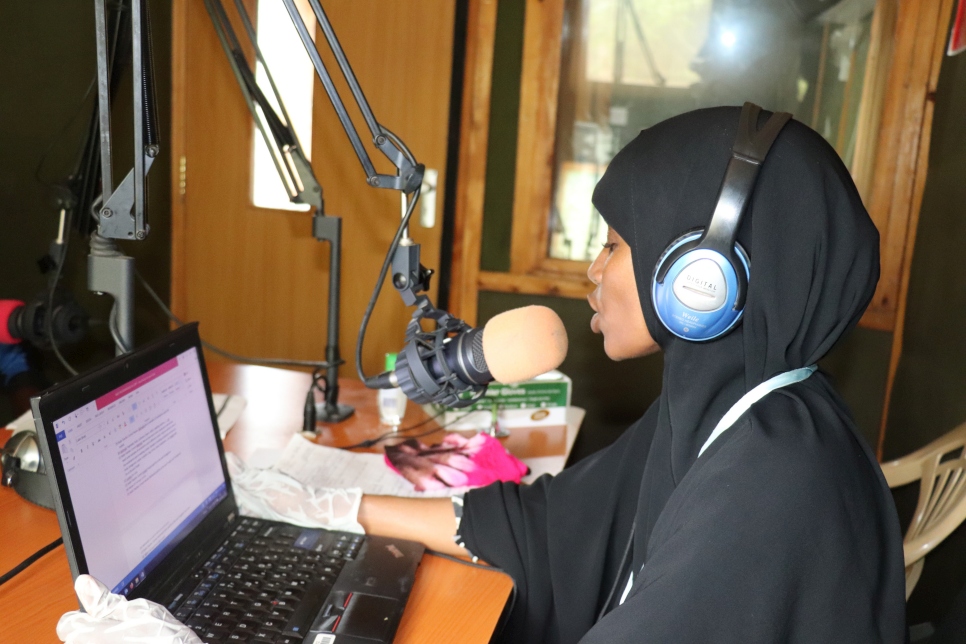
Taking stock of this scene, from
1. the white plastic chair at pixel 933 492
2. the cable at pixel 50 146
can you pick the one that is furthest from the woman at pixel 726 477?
the cable at pixel 50 146

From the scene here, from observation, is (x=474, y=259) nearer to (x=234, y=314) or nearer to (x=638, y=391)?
(x=638, y=391)

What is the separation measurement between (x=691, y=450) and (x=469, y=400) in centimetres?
26

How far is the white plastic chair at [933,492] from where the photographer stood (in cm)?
151

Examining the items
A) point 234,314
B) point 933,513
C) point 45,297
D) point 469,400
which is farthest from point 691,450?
point 234,314

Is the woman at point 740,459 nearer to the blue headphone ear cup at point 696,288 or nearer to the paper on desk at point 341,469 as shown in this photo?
the blue headphone ear cup at point 696,288

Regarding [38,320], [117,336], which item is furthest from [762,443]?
[38,320]

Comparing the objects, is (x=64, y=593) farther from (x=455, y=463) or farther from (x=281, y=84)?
(x=281, y=84)

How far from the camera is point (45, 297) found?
1.68 meters

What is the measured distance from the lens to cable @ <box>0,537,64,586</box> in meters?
0.94

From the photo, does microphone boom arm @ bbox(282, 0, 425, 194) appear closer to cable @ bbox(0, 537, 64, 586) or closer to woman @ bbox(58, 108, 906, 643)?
woman @ bbox(58, 108, 906, 643)

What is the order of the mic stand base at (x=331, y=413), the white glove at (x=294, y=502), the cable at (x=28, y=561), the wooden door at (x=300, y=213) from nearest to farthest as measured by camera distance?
the cable at (x=28, y=561), the white glove at (x=294, y=502), the mic stand base at (x=331, y=413), the wooden door at (x=300, y=213)

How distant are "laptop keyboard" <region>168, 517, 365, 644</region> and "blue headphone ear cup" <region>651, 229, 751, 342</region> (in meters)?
0.50

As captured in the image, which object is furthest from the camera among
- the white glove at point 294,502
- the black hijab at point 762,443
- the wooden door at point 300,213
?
the wooden door at point 300,213

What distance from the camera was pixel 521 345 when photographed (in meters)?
0.90
